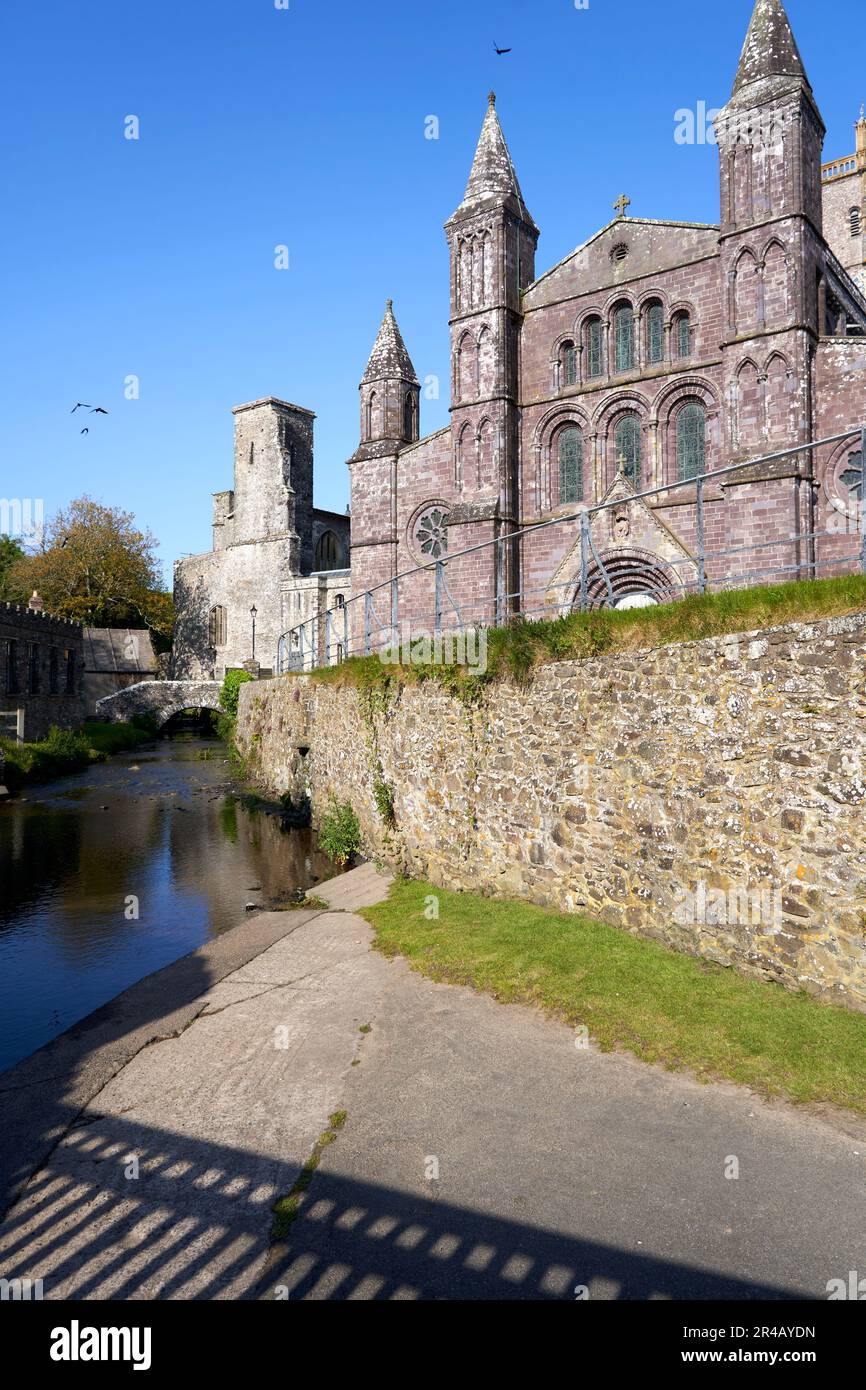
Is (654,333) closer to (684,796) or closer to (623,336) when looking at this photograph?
(623,336)

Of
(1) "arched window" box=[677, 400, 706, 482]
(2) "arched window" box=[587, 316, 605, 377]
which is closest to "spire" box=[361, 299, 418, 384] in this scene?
(2) "arched window" box=[587, 316, 605, 377]

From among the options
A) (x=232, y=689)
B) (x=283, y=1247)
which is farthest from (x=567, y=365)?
(x=232, y=689)

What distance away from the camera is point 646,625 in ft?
29.5

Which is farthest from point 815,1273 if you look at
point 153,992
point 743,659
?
point 153,992

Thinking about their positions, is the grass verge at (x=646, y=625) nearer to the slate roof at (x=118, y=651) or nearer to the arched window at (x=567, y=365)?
the arched window at (x=567, y=365)

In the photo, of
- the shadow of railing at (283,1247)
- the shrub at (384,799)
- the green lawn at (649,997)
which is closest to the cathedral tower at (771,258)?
the shrub at (384,799)

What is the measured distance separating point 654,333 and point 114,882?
19.4 metres

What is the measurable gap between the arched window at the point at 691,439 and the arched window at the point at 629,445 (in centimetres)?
113

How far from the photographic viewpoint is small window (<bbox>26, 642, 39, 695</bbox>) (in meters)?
35.4

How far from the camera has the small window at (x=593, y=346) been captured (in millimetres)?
22906

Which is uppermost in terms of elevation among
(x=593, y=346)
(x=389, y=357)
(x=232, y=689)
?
(x=389, y=357)

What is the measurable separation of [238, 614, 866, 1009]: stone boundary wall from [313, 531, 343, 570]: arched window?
4682 cm
